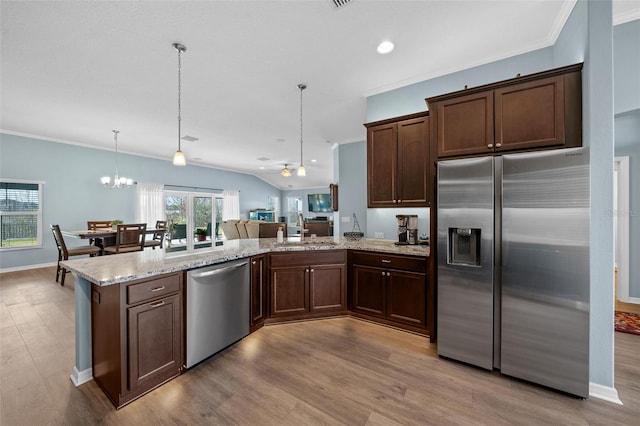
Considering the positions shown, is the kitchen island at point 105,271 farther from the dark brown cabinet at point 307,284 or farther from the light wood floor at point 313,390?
the dark brown cabinet at point 307,284

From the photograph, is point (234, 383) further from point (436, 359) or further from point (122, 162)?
point (122, 162)

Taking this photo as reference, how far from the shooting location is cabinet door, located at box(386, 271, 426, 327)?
2.58 m

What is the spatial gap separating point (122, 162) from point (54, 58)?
479 centimetres

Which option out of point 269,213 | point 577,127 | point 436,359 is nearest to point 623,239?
point 577,127

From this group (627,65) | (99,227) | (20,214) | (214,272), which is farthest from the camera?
(99,227)

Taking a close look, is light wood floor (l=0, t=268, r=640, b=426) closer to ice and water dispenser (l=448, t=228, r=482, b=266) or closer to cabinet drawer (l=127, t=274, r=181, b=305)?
cabinet drawer (l=127, t=274, r=181, b=305)

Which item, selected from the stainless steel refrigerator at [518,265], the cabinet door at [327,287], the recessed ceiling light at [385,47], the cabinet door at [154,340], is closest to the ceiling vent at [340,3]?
the recessed ceiling light at [385,47]

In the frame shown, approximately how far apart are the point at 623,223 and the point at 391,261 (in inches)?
145

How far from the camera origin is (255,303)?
8.89ft

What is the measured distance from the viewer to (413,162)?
282 centimetres

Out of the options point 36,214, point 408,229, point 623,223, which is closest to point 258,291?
point 408,229

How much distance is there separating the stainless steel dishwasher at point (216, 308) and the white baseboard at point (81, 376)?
73 centimetres

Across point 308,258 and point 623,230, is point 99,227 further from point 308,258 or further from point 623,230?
point 623,230

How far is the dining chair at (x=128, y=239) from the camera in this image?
461 centimetres
